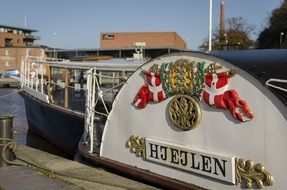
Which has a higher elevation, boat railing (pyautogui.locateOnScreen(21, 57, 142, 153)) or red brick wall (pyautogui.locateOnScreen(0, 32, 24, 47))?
red brick wall (pyautogui.locateOnScreen(0, 32, 24, 47))

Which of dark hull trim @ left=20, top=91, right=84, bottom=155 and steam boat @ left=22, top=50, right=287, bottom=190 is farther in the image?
dark hull trim @ left=20, top=91, right=84, bottom=155

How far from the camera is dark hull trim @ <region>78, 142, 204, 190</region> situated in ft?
17.4

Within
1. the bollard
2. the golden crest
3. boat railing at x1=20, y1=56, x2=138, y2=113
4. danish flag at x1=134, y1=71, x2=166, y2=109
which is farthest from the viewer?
boat railing at x1=20, y1=56, x2=138, y2=113

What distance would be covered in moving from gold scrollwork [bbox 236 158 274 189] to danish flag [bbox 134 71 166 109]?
4.48ft

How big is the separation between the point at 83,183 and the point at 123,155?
0.69 m

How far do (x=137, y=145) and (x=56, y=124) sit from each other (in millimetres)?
7234

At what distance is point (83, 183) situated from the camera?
605 centimetres

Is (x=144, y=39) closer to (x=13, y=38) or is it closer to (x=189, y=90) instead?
(x=13, y=38)

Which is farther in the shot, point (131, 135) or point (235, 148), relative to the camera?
point (131, 135)

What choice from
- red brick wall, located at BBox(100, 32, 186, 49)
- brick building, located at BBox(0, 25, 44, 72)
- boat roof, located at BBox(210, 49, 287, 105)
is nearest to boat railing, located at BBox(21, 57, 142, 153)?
boat roof, located at BBox(210, 49, 287, 105)

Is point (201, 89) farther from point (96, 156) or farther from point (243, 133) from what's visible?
point (96, 156)

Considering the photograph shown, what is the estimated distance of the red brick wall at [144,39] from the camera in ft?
272

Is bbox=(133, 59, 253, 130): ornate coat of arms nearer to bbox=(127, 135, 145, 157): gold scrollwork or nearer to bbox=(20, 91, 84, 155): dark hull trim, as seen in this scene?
bbox=(127, 135, 145, 157): gold scrollwork

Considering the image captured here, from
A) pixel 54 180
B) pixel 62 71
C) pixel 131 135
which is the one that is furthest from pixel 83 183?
pixel 62 71
